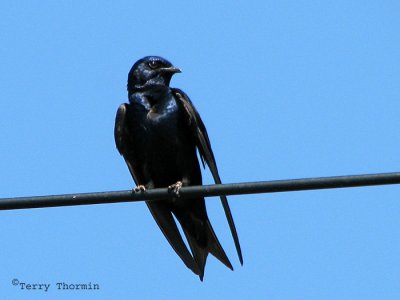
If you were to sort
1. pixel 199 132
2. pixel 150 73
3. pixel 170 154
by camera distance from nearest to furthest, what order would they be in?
pixel 199 132 < pixel 170 154 < pixel 150 73

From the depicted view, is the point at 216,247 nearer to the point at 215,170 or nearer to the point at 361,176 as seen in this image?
the point at 215,170

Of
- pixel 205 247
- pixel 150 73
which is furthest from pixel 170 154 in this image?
pixel 150 73

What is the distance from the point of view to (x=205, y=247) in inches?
301

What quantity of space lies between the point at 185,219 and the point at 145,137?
70cm

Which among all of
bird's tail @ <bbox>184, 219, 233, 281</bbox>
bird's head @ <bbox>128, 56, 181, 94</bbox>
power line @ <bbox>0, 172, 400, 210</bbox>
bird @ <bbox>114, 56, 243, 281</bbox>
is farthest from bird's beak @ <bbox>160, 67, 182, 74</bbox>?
power line @ <bbox>0, 172, 400, 210</bbox>

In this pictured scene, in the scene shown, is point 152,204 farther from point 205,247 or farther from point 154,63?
point 154,63

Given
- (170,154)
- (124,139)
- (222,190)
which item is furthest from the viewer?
(124,139)

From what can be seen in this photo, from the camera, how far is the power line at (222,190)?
16.0 ft

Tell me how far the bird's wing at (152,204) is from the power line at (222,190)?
2.05 meters

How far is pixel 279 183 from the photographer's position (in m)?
4.96

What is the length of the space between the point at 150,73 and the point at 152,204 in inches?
45.0

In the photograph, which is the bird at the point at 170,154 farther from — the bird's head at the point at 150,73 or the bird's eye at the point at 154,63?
the bird's eye at the point at 154,63

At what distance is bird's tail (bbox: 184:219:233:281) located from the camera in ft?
24.4

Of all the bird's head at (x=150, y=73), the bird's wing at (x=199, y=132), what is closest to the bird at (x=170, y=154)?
the bird's wing at (x=199, y=132)
